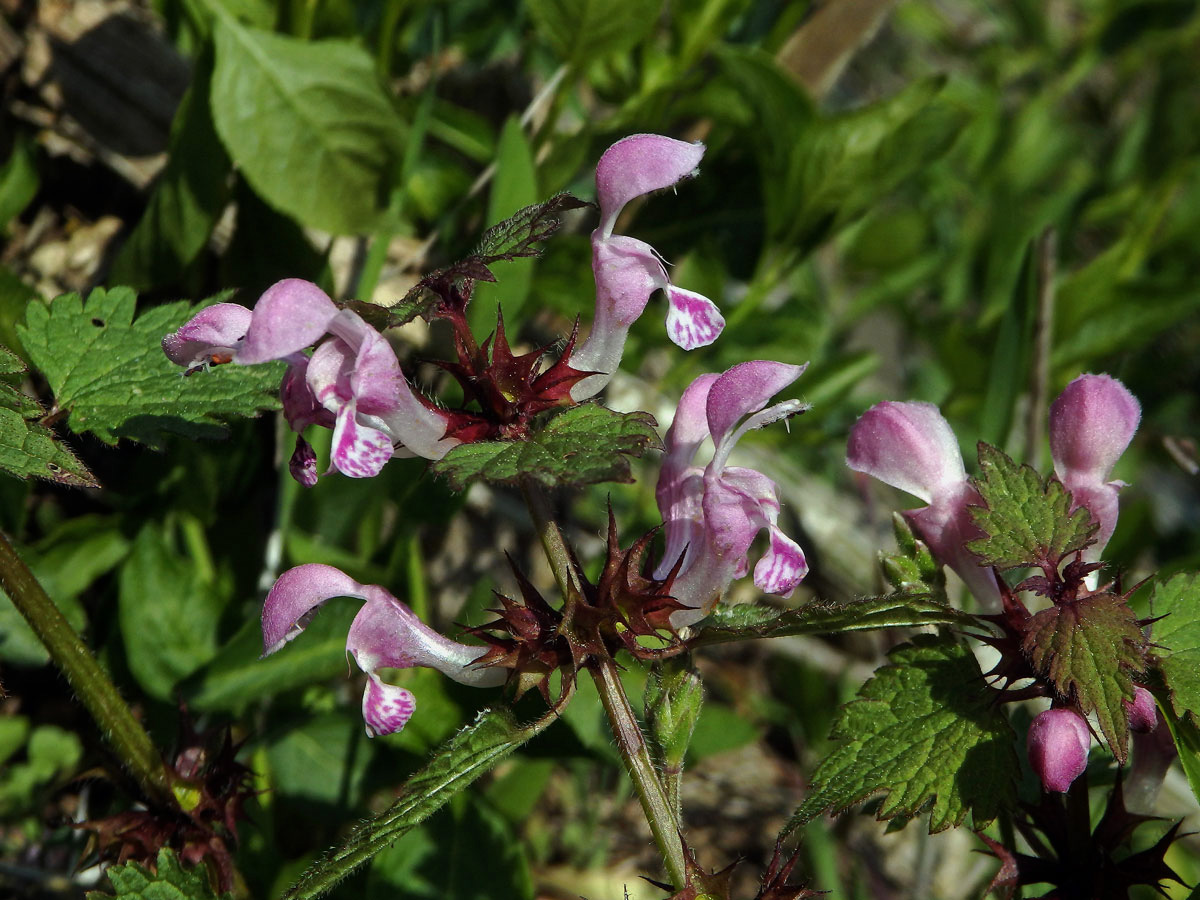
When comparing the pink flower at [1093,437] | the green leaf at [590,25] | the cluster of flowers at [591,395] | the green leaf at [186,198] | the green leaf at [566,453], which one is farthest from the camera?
the green leaf at [590,25]

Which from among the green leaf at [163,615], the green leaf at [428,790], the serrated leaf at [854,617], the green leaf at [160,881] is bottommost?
the green leaf at [163,615]

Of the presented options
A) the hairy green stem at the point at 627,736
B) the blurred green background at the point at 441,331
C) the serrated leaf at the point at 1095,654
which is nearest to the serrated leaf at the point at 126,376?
the blurred green background at the point at 441,331

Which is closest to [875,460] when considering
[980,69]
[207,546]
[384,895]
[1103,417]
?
[1103,417]

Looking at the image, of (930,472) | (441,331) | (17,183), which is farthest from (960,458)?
(17,183)

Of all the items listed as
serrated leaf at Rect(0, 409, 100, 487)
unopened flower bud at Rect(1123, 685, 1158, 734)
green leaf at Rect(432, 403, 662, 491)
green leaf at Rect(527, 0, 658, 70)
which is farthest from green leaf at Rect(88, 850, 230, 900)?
green leaf at Rect(527, 0, 658, 70)

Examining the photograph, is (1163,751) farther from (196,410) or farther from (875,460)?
(196,410)

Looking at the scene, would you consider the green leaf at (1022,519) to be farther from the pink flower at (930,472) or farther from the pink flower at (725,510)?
the pink flower at (725,510)

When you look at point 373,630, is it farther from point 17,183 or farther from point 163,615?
point 17,183
